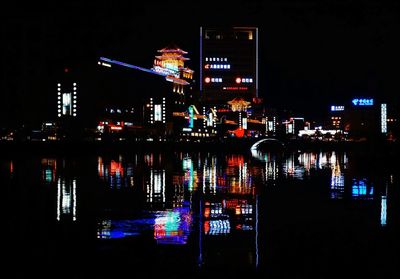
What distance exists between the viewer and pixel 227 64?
15488 centimetres

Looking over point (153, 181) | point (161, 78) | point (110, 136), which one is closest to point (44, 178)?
point (153, 181)

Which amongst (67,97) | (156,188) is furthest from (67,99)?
(156,188)

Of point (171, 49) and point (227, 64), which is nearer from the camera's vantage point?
point (171, 49)

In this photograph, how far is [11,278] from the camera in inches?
368

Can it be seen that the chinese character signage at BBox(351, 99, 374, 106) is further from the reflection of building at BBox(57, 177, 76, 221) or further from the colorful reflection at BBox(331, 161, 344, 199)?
the reflection of building at BBox(57, 177, 76, 221)

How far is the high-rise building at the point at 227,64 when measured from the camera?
15388 cm

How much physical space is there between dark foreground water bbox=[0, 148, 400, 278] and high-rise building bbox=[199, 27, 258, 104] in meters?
130

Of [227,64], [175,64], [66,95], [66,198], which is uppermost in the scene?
[227,64]

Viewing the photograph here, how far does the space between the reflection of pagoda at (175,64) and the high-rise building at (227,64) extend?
9.13 m

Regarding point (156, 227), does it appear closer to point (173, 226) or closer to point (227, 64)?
point (173, 226)

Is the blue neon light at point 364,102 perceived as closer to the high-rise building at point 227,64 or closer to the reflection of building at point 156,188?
the high-rise building at point 227,64

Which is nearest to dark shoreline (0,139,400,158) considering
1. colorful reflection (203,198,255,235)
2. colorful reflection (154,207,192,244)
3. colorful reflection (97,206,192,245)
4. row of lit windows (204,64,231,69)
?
colorful reflection (203,198,255,235)

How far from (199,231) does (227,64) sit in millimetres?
142870

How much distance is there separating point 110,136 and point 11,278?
273 feet
